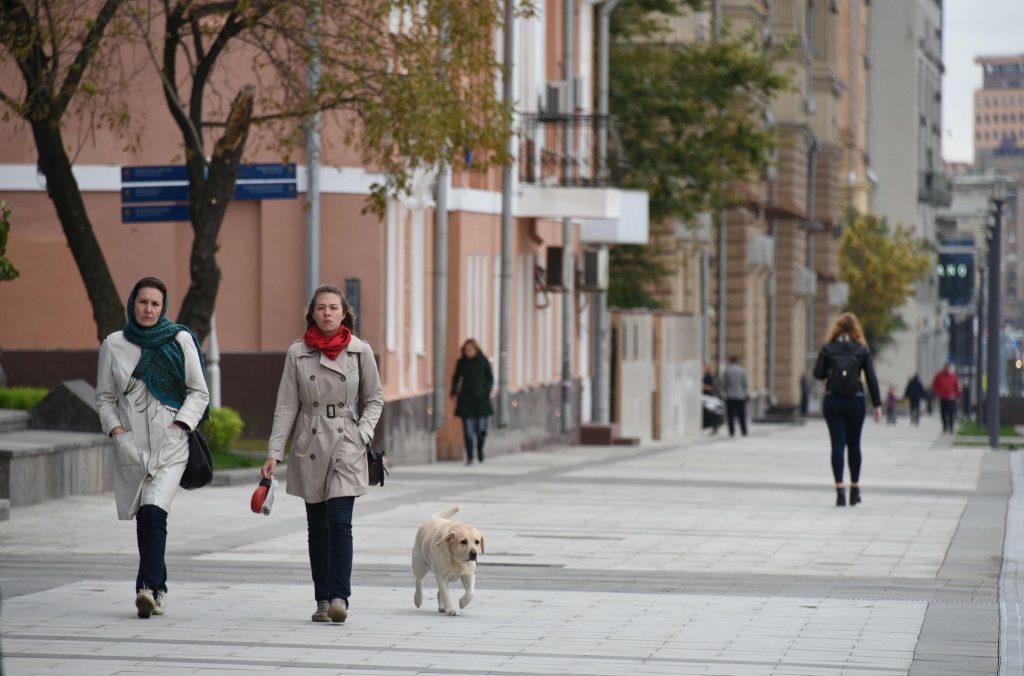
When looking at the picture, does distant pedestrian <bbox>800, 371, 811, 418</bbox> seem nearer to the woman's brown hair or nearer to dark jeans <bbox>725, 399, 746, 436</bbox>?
dark jeans <bbox>725, 399, 746, 436</bbox>

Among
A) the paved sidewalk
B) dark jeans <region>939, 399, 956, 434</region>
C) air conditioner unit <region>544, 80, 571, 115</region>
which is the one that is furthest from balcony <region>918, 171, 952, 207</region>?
the paved sidewalk

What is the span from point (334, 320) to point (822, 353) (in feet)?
32.5

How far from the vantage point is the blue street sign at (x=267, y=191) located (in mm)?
21953

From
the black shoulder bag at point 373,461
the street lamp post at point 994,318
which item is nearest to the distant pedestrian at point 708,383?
the street lamp post at point 994,318

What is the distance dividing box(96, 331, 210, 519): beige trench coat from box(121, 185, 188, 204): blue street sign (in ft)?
33.7

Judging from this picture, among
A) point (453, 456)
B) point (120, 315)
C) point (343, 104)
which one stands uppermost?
point (343, 104)

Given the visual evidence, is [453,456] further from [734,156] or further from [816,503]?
[734,156]

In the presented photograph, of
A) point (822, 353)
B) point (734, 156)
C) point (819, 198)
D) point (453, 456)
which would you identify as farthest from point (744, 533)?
point (819, 198)

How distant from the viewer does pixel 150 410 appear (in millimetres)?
11250

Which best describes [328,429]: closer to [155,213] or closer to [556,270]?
[155,213]

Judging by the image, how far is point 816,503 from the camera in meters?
21.2

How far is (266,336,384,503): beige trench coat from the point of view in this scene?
35.9 ft

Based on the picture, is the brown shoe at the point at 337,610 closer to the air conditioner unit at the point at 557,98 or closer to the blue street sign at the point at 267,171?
the blue street sign at the point at 267,171

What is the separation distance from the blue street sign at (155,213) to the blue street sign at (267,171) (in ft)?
2.54
